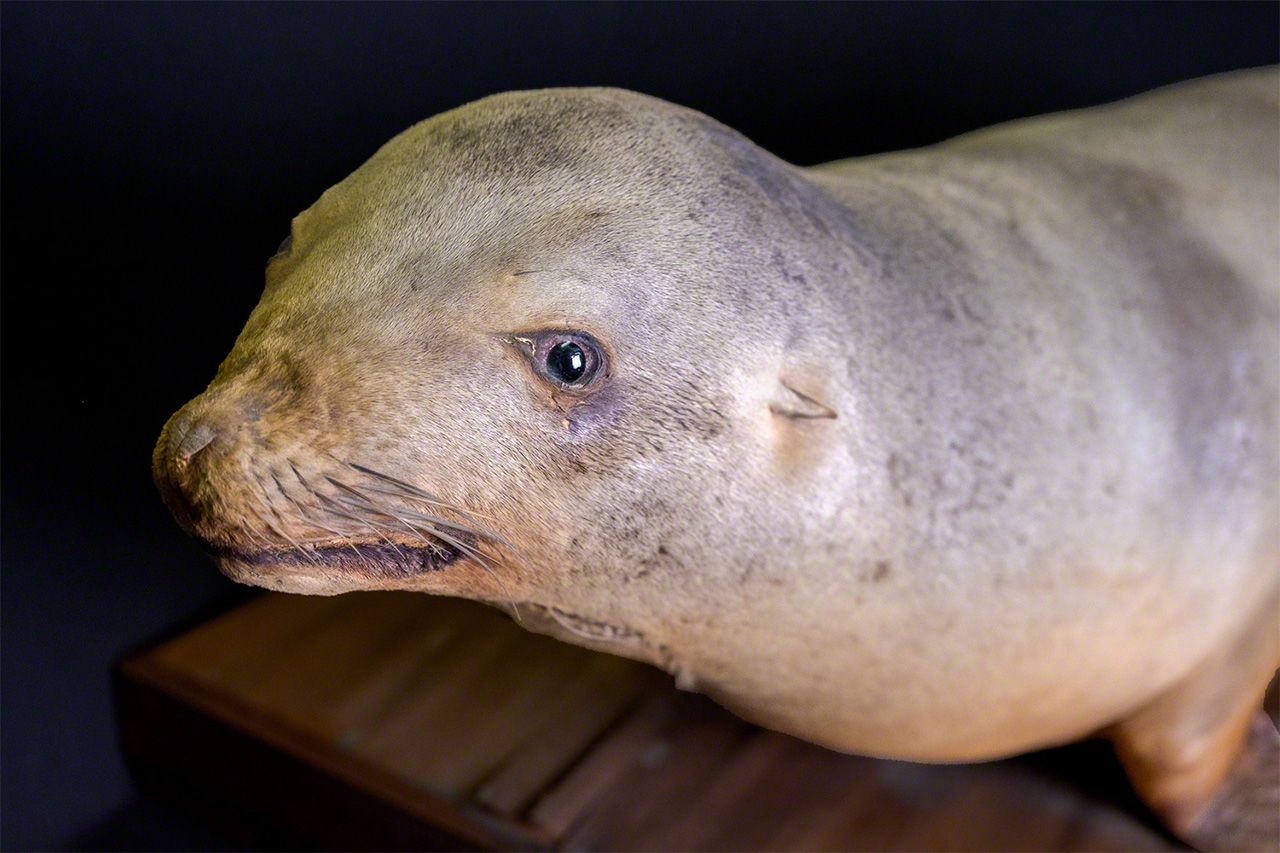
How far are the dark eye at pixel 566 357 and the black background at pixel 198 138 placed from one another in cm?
93

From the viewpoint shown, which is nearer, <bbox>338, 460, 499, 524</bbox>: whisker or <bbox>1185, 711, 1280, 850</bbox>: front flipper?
<bbox>338, 460, 499, 524</bbox>: whisker

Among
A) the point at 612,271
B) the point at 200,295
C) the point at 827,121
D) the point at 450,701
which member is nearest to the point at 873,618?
the point at 612,271

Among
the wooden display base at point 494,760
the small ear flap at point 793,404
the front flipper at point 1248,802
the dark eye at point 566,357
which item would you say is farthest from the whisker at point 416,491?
the front flipper at point 1248,802

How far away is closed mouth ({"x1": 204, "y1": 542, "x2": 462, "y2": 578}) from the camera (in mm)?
929

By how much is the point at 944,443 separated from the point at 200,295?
1131 millimetres

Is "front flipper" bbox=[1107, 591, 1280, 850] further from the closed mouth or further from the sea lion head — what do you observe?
the closed mouth

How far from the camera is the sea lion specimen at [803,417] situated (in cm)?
89

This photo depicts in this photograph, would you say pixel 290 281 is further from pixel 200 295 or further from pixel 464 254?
pixel 200 295

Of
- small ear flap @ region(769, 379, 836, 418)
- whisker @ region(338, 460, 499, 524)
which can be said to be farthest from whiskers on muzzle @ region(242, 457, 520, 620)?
small ear flap @ region(769, 379, 836, 418)

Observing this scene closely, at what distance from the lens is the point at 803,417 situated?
956mm

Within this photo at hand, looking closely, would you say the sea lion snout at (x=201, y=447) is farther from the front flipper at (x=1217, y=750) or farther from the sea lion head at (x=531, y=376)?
the front flipper at (x=1217, y=750)

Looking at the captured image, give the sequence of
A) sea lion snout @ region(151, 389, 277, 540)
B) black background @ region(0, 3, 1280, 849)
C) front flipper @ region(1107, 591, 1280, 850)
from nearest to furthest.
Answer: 1. sea lion snout @ region(151, 389, 277, 540)
2. front flipper @ region(1107, 591, 1280, 850)
3. black background @ region(0, 3, 1280, 849)

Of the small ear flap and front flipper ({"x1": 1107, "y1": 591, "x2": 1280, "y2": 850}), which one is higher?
the small ear flap

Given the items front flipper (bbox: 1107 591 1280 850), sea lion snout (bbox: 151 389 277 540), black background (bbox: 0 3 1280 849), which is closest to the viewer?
sea lion snout (bbox: 151 389 277 540)
